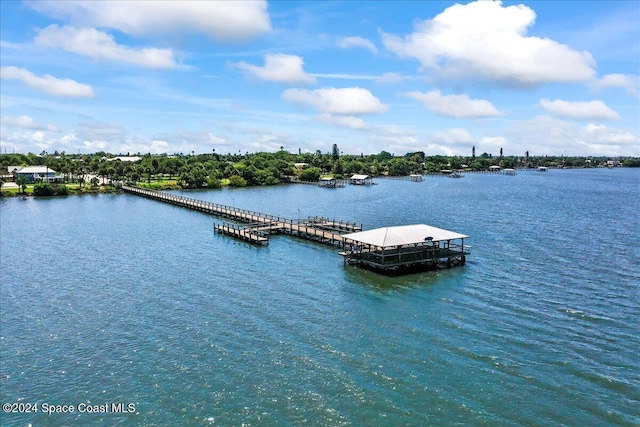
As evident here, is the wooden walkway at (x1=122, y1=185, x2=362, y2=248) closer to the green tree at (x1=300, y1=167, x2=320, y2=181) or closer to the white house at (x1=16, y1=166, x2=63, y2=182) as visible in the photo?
the white house at (x1=16, y1=166, x2=63, y2=182)

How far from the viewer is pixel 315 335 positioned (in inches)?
1193

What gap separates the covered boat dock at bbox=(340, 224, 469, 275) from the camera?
45000 millimetres

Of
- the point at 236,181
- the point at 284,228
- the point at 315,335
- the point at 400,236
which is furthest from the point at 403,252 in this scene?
the point at 236,181

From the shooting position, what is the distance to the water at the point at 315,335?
22.8 metres

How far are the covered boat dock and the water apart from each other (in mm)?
1721

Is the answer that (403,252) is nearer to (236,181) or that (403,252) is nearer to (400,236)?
(400,236)

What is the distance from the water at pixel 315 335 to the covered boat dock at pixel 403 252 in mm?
1721

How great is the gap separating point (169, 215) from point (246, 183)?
259 feet

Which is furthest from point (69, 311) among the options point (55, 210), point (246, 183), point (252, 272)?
point (246, 183)

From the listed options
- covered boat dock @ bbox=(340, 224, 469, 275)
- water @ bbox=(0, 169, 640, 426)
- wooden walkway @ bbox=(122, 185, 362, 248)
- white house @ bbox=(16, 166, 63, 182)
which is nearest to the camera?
water @ bbox=(0, 169, 640, 426)

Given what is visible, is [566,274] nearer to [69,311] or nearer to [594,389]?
[594,389]

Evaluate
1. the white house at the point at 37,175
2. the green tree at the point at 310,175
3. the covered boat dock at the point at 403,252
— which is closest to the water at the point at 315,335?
the covered boat dock at the point at 403,252

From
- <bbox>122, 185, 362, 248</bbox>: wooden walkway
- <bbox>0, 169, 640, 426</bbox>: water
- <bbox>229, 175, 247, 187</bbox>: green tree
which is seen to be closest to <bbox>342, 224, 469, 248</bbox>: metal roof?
<bbox>0, 169, 640, 426</bbox>: water

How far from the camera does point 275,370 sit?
1022 inches
